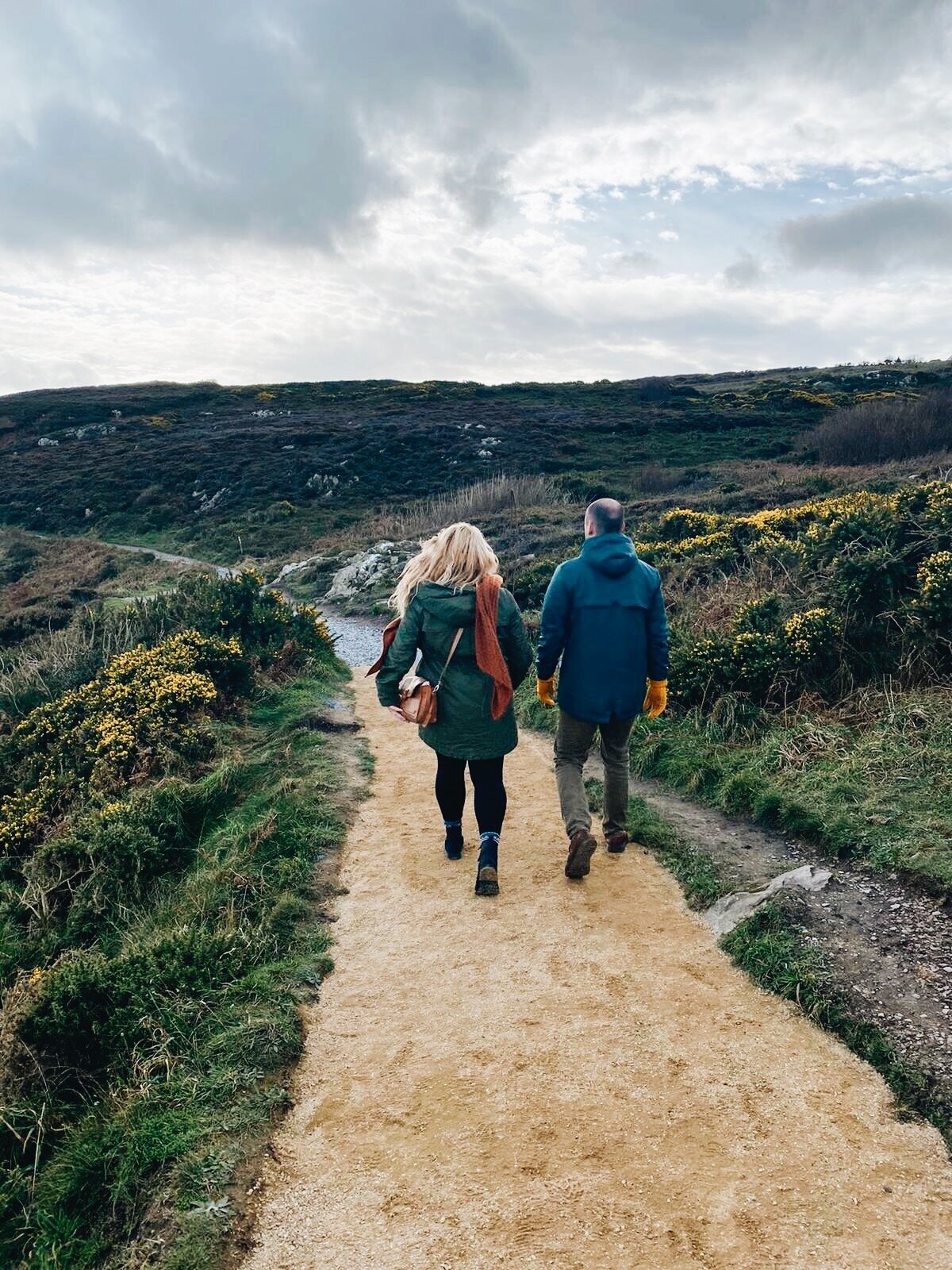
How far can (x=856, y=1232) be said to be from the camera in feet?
8.36

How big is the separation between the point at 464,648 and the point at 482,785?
874mm

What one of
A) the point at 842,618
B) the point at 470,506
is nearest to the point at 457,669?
the point at 842,618

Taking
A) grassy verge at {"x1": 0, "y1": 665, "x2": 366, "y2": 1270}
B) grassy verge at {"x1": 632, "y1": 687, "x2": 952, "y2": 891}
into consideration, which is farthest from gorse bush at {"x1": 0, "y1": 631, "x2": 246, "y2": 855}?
grassy verge at {"x1": 632, "y1": 687, "x2": 952, "y2": 891}

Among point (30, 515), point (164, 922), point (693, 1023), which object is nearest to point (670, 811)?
point (693, 1023)

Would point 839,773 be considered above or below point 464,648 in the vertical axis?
below

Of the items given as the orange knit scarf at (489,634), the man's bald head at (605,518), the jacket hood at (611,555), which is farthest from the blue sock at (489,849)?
the man's bald head at (605,518)

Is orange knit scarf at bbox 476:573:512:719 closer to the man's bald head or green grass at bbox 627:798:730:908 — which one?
the man's bald head

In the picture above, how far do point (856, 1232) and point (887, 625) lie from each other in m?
5.72

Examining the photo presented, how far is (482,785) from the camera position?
4.74m

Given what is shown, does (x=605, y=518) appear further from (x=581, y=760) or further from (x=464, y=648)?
(x=581, y=760)

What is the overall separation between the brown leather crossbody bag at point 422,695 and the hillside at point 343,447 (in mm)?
20992

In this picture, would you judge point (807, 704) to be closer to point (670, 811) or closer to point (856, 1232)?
point (670, 811)

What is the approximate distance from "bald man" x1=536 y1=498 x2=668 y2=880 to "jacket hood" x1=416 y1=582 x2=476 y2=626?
0.45m

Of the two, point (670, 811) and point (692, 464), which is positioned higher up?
point (692, 464)
